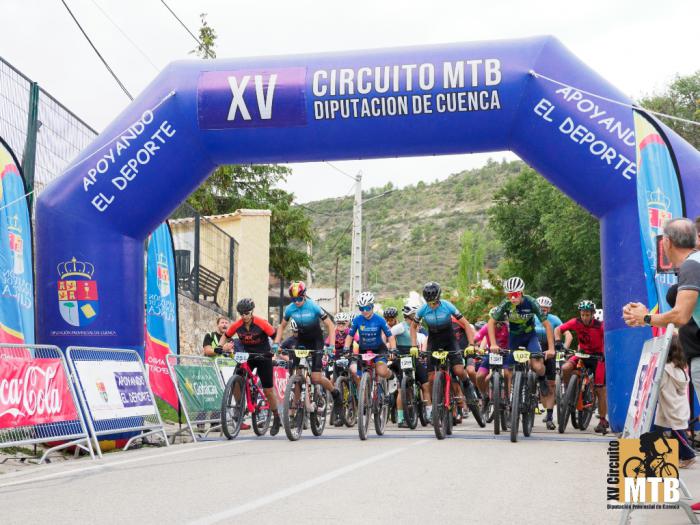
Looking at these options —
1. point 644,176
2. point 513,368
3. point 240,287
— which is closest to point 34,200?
point 513,368

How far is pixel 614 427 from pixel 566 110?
13.6 ft

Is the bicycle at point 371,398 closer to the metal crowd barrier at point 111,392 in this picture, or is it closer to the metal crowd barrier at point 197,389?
the metal crowd barrier at point 197,389

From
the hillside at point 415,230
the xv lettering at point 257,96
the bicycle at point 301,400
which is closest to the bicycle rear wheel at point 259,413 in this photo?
the bicycle at point 301,400

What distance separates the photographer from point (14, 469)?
9.87 meters

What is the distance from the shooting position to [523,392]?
12250 millimetres

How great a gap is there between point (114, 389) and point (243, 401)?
1890 millimetres

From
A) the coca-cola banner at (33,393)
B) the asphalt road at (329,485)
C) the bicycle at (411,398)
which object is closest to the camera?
the asphalt road at (329,485)

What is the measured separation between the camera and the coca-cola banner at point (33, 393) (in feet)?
31.2

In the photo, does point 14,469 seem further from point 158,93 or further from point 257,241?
point 257,241

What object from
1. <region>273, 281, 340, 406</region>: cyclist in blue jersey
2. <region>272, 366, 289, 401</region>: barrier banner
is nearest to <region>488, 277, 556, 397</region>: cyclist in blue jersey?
<region>273, 281, 340, 406</region>: cyclist in blue jersey

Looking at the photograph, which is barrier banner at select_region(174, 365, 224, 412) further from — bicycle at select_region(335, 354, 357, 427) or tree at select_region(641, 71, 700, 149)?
tree at select_region(641, 71, 700, 149)

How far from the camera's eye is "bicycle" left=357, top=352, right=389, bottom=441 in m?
12.5
